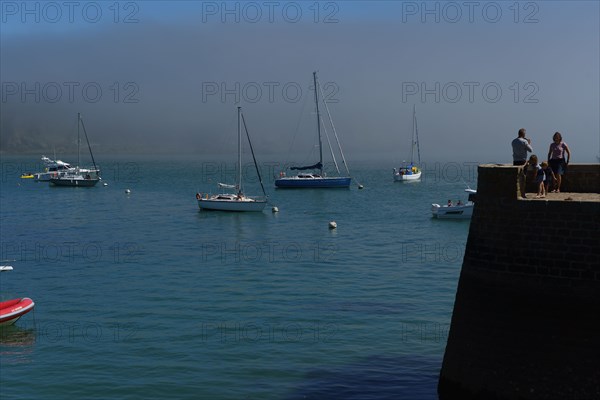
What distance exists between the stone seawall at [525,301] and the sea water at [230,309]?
12.8 ft

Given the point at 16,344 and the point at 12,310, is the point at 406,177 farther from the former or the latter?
the point at 16,344

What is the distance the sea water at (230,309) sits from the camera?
21.0m

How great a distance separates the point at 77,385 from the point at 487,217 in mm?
12042

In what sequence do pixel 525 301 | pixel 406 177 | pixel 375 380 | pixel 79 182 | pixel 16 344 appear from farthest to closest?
pixel 406 177 → pixel 79 182 → pixel 16 344 → pixel 375 380 → pixel 525 301

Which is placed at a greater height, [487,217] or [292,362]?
[487,217]

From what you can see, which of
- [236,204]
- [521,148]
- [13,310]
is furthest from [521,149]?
[236,204]

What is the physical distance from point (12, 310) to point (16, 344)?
234 cm

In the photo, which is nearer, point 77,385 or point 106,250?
point 77,385

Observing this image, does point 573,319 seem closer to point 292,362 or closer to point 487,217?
point 487,217

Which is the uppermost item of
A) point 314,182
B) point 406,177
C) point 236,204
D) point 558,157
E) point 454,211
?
point 558,157

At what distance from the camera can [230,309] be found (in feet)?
98.1

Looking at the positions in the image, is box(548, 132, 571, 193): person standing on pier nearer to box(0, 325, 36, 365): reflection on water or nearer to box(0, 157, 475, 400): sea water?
box(0, 157, 475, 400): sea water

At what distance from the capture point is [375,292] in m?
32.5

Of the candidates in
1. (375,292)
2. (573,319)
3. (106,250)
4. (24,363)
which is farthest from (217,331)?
(106,250)
